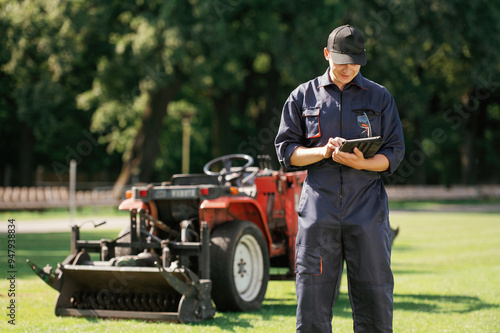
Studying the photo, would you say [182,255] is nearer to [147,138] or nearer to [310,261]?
[310,261]

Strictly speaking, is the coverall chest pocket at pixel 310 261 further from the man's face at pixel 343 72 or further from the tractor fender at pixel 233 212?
the tractor fender at pixel 233 212

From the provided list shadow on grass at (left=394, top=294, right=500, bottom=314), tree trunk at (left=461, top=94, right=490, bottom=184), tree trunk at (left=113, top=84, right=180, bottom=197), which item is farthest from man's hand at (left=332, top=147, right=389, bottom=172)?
tree trunk at (left=461, top=94, right=490, bottom=184)

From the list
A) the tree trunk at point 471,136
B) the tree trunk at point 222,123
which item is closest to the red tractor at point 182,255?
the tree trunk at point 222,123

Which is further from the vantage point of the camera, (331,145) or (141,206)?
(141,206)

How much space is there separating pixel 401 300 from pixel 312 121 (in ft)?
15.6

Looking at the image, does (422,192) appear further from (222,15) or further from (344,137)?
(344,137)

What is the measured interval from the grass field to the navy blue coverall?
2.31m

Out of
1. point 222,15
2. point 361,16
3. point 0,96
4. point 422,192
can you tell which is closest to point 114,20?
point 222,15

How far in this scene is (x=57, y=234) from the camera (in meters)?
18.9

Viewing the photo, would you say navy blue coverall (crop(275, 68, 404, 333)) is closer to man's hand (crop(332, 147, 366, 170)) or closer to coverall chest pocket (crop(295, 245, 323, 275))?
coverall chest pocket (crop(295, 245, 323, 275))

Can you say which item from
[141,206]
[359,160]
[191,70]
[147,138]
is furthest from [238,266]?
[147,138]

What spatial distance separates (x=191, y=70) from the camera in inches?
1142


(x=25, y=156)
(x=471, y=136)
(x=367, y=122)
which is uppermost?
(x=471, y=136)

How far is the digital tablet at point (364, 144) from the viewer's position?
4.26 m
